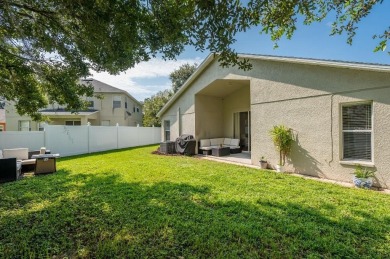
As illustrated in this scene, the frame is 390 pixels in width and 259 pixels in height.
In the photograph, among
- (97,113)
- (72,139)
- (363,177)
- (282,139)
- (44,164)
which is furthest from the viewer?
(97,113)

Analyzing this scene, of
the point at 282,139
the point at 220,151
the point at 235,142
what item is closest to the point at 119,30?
the point at 282,139

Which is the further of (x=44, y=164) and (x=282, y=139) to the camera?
(x=44, y=164)

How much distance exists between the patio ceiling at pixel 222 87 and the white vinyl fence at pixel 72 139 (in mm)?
9268

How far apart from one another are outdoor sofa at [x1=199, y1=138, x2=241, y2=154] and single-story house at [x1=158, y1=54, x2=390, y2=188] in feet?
12.7

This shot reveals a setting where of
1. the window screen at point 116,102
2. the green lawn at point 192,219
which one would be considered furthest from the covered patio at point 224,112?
the window screen at point 116,102

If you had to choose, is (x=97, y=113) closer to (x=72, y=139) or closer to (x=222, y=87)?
(x=72, y=139)

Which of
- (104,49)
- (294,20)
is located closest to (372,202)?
(294,20)

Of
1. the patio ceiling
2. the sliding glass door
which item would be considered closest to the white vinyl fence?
the patio ceiling

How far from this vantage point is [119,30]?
147 inches

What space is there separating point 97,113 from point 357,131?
25.4 m

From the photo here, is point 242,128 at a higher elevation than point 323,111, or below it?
below

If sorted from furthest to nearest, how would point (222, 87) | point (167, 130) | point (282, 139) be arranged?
Answer: 1. point (167, 130)
2. point (222, 87)
3. point (282, 139)

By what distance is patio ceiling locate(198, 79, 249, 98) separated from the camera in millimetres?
12759

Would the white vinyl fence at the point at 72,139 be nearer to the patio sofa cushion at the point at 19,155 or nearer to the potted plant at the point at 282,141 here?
the patio sofa cushion at the point at 19,155
